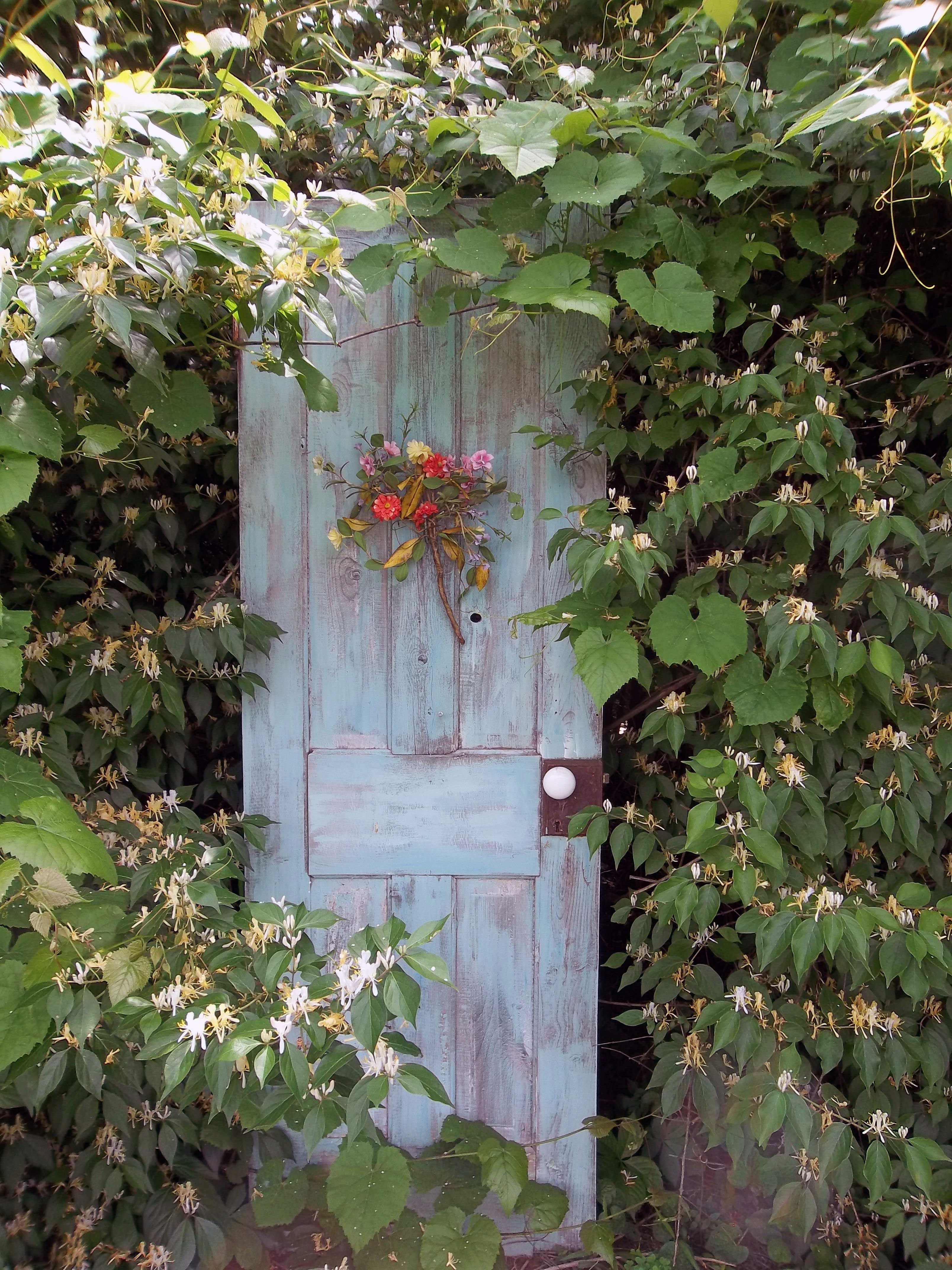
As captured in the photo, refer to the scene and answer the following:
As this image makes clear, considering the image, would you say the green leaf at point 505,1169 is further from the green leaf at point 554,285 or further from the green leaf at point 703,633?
the green leaf at point 554,285

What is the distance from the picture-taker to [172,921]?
1.31 m

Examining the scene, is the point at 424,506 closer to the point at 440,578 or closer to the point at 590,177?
the point at 440,578

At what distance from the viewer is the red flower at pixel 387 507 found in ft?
5.20

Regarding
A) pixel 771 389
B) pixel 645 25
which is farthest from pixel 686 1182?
pixel 645 25

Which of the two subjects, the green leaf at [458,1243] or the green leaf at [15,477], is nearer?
the green leaf at [15,477]

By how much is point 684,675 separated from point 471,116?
108cm

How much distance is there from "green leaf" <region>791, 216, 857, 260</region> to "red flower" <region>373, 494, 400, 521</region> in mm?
865

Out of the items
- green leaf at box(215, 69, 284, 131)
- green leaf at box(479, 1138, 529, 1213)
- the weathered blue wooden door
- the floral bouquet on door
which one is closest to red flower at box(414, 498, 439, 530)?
the floral bouquet on door

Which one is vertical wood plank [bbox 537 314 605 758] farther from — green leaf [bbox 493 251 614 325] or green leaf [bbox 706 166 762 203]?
green leaf [bbox 706 166 762 203]

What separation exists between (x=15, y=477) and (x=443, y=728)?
89 cm

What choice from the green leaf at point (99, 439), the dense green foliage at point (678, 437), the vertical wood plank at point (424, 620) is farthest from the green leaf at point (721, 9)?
the green leaf at point (99, 439)

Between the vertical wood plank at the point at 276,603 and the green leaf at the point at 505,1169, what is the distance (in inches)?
23.8

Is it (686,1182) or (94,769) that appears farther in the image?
(686,1182)

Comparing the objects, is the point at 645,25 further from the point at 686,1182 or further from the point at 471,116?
the point at 686,1182
